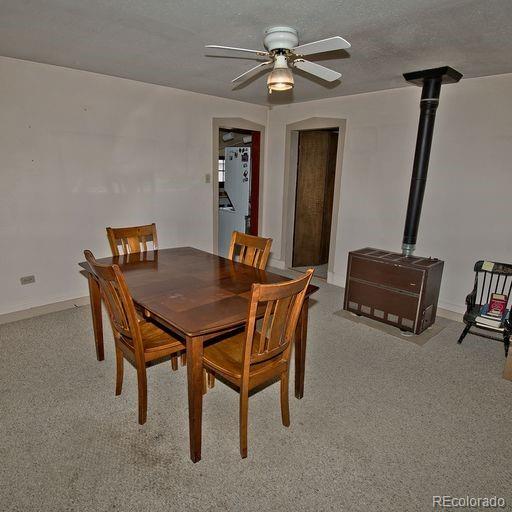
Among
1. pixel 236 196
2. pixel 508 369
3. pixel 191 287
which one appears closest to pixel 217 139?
pixel 236 196

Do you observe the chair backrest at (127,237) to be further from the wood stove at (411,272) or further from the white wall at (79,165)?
the wood stove at (411,272)

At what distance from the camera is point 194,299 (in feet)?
6.57

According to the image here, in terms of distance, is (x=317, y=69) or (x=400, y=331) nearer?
(x=317, y=69)

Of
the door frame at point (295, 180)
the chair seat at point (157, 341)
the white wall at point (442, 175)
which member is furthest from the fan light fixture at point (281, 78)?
the door frame at point (295, 180)

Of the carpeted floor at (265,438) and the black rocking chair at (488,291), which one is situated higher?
the black rocking chair at (488,291)

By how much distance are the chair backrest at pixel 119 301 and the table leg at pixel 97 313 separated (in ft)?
1.92

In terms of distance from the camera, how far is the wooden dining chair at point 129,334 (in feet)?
6.01

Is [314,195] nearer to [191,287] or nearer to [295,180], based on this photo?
[295,180]

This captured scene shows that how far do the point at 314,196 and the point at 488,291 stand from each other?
9.03 feet

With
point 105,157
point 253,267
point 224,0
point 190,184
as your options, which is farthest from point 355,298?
point 105,157

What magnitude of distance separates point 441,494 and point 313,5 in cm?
263

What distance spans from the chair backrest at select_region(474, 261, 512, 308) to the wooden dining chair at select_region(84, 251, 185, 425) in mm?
2813

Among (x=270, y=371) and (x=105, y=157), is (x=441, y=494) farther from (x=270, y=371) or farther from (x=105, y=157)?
(x=105, y=157)

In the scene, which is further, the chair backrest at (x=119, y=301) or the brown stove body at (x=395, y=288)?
the brown stove body at (x=395, y=288)
